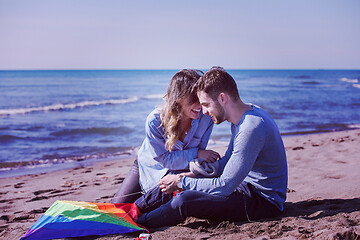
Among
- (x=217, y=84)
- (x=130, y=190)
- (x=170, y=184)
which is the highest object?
(x=217, y=84)

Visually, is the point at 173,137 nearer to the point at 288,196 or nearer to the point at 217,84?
the point at 217,84

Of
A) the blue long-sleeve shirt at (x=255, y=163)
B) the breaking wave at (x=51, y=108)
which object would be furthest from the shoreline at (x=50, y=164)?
the breaking wave at (x=51, y=108)

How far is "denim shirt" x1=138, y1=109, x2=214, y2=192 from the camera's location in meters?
3.44

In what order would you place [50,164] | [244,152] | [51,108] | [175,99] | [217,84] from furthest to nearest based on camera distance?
1. [51,108]
2. [50,164]
3. [175,99]
4. [217,84]
5. [244,152]

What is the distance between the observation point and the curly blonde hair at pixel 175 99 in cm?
327

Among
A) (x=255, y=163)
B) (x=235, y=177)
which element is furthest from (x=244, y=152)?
(x=255, y=163)

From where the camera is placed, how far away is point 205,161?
11.2 ft

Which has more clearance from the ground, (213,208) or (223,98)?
(223,98)

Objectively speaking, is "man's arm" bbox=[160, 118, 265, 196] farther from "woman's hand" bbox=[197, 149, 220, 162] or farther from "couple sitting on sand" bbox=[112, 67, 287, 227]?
"woman's hand" bbox=[197, 149, 220, 162]

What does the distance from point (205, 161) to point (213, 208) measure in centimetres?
57

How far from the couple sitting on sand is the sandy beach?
0.57 feet

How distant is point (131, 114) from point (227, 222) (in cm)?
A: 1287

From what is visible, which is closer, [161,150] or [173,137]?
[173,137]

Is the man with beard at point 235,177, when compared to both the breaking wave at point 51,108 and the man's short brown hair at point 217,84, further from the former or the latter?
the breaking wave at point 51,108
